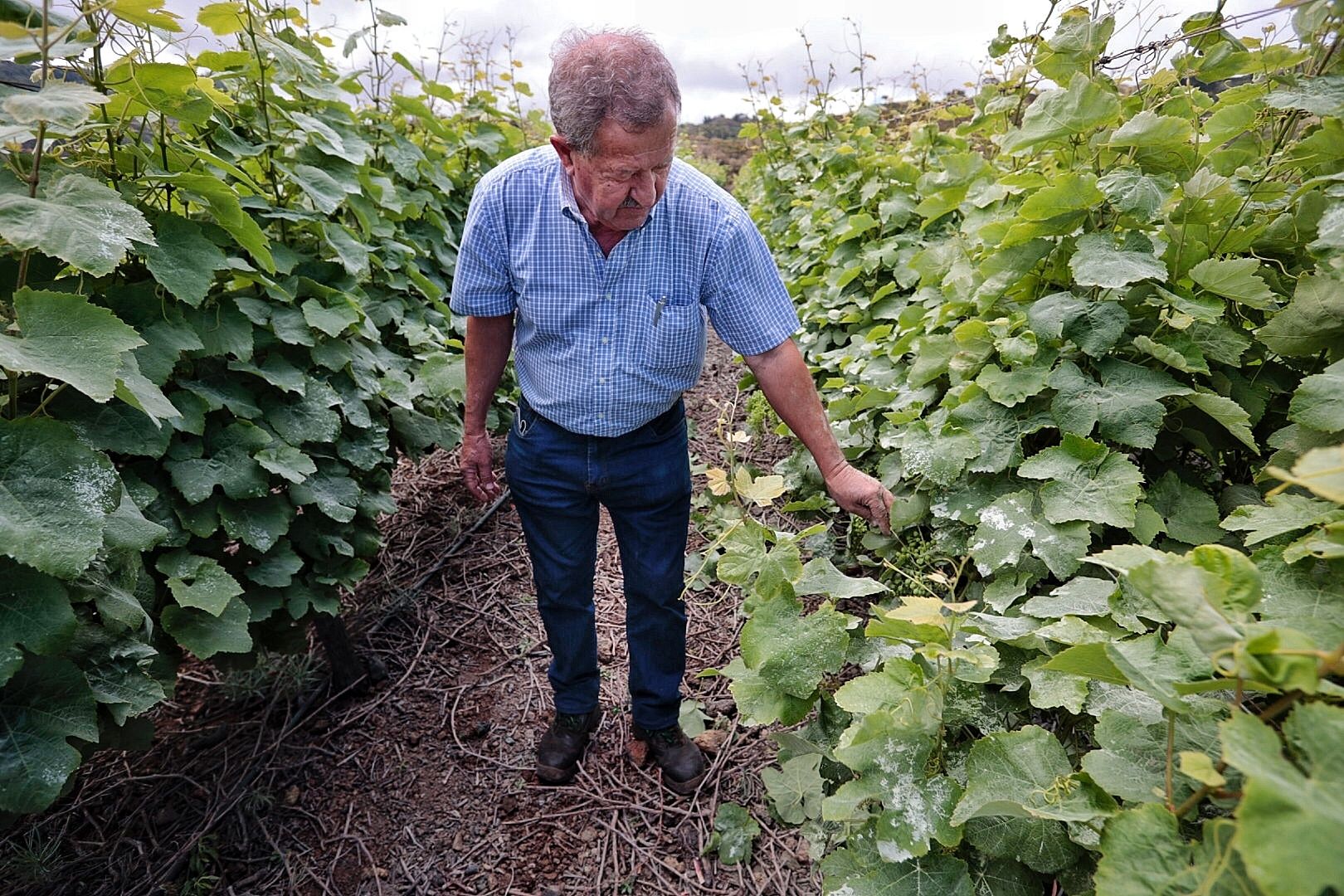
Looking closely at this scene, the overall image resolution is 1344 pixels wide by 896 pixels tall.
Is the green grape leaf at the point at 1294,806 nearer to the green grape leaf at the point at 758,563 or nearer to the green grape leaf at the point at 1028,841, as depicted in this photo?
the green grape leaf at the point at 1028,841

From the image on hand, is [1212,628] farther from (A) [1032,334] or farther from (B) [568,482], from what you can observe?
(B) [568,482]

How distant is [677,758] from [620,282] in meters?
1.49

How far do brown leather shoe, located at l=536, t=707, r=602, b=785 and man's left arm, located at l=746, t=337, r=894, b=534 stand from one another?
3.95 ft

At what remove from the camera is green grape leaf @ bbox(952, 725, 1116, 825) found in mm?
889

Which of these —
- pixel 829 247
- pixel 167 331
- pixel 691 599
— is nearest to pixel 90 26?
pixel 167 331

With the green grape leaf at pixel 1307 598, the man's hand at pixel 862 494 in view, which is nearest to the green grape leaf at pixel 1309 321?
the green grape leaf at pixel 1307 598

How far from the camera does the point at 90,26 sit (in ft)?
4.54

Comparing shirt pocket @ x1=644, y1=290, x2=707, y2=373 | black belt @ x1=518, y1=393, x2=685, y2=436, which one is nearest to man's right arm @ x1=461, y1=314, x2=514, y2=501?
black belt @ x1=518, y1=393, x2=685, y2=436

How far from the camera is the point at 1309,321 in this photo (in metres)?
1.17

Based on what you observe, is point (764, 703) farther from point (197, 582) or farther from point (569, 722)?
point (197, 582)

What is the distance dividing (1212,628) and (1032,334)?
38.4 inches

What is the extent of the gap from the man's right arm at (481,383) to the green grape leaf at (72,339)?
900mm

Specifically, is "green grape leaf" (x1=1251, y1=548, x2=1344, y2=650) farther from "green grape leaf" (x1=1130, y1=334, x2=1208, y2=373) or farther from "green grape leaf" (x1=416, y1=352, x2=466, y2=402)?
"green grape leaf" (x1=416, y1=352, x2=466, y2=402)

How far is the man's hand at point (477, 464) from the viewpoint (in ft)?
7.26
